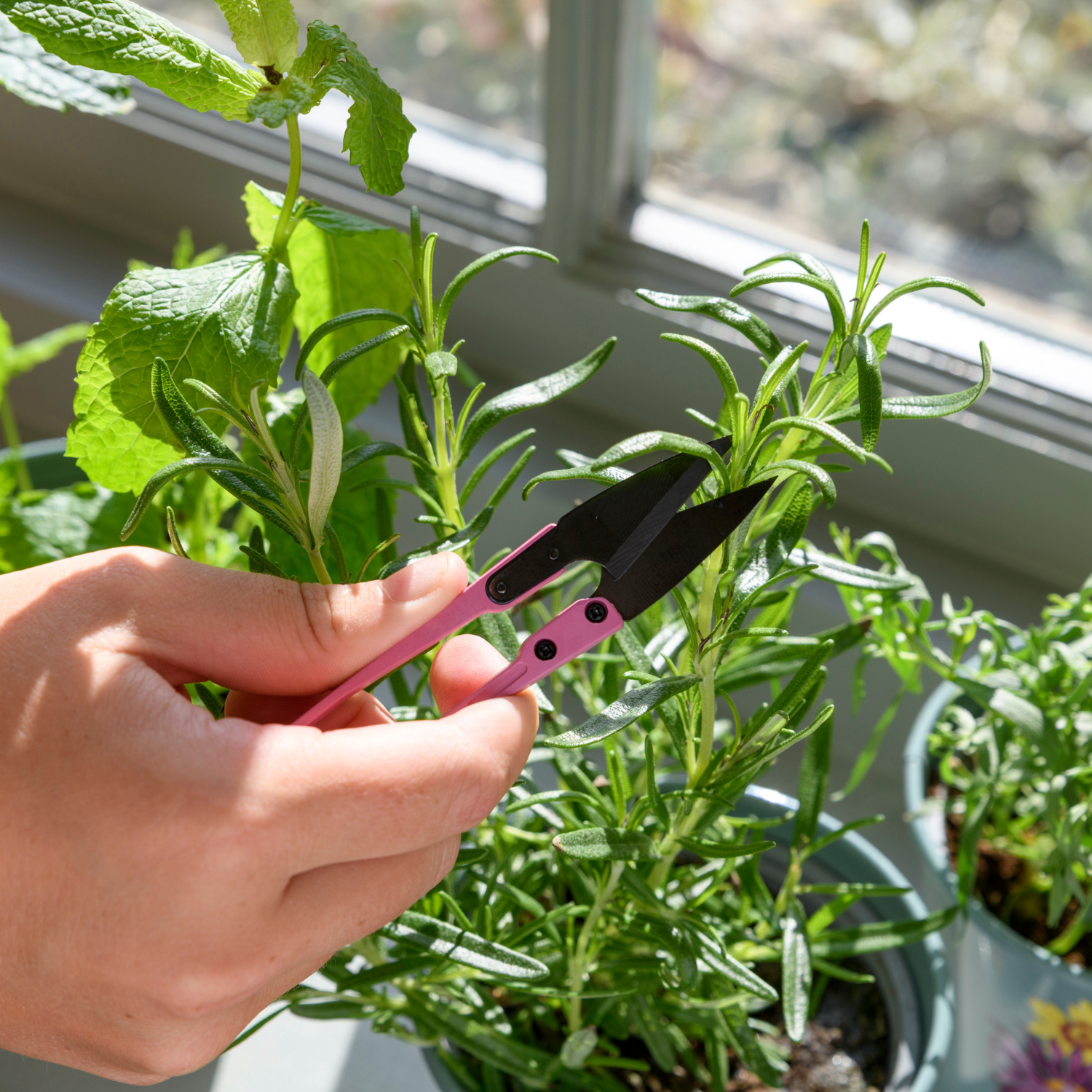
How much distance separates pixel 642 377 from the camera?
834 millimetres

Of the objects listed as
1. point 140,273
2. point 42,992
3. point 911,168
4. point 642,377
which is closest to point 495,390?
point 642,377

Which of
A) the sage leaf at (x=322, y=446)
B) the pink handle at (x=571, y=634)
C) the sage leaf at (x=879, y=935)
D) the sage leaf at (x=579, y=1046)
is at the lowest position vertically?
the sage leaf at (x=579, y=1046)

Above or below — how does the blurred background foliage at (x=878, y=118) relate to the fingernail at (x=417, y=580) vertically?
above

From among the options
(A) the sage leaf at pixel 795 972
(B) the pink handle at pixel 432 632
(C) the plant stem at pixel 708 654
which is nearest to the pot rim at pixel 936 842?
(A) the sage leaf at pixel 795 972

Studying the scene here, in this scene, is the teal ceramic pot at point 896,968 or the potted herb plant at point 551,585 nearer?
the potted herb plant at point 551,585

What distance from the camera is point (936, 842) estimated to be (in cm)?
60

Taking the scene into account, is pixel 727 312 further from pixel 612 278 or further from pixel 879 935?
pixel 612 278

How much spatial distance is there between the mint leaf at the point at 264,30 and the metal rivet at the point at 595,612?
223mm

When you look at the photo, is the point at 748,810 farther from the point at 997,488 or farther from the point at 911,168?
the point at 911,168

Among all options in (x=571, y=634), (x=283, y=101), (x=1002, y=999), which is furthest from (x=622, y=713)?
(x=1002, y=999)

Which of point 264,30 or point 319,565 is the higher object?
point 264,30

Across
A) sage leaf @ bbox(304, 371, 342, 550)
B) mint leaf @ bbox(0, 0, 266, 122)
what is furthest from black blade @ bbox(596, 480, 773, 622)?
mint leaf @ bbox(0, 0, 266, 122)

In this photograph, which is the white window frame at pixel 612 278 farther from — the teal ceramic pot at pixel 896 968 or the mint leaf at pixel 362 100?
the mint leaf at pixel 362 100

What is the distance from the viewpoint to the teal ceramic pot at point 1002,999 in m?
0.56
